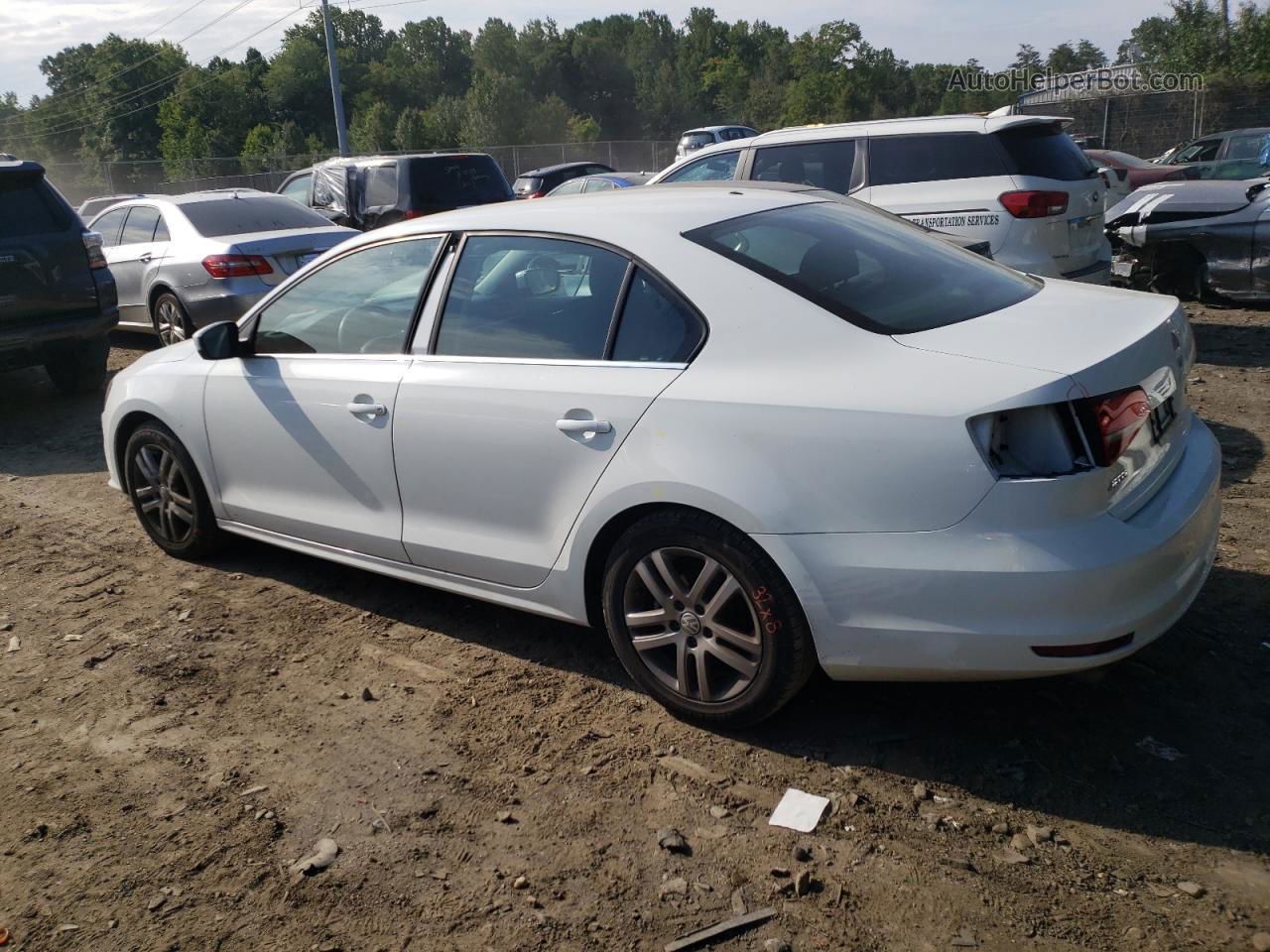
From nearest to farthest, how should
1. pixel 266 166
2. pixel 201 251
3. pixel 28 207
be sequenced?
1. pixel 28 207
2. pixel 201 251
3. pixel 266 166

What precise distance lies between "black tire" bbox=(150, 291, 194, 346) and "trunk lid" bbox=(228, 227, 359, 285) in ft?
2.85

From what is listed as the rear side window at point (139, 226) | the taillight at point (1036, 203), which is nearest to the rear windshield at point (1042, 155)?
the taillight at point (1036, 203)

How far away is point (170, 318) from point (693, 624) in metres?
8.47

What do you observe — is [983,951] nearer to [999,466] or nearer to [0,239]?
[999,466]

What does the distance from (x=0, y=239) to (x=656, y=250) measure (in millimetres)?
6787

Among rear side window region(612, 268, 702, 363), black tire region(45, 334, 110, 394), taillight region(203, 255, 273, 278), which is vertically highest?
rear side window region(612, 268, 702, 363)

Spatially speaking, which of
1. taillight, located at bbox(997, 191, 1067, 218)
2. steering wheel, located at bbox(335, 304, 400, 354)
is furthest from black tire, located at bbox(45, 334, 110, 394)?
taillight, located at bbox(997, 191, 1067, 218)

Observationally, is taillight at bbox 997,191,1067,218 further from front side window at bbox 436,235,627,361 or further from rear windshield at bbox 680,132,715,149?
rear windshield at bbox 680,132,715,149

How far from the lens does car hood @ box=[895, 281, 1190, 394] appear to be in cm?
289

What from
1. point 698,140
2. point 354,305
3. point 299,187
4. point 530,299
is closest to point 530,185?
point 299,187

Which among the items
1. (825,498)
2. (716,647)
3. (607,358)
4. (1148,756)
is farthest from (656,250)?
(1148,756)

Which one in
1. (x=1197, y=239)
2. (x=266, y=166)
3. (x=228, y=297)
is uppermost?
(x=266, y=166)

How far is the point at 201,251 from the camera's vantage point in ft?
32.1

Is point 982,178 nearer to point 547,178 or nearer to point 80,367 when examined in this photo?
point 80,367
